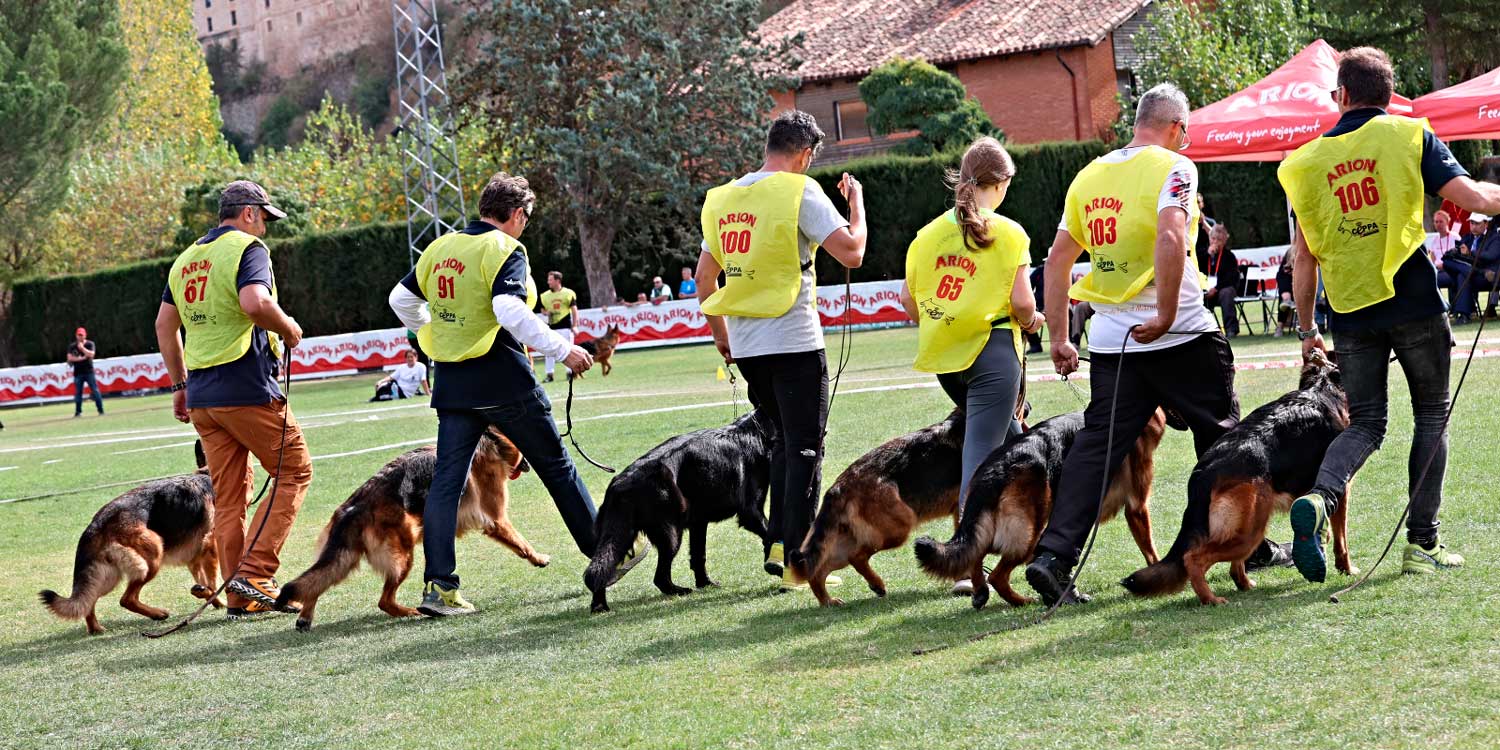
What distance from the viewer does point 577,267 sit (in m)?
35.2

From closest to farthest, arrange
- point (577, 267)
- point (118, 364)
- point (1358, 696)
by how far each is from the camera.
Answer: point (1358, 696) < point (118, 364) < point (577, 267)

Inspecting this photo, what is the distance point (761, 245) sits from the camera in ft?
19.6

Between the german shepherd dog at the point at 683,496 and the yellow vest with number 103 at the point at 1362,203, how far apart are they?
2.64 m

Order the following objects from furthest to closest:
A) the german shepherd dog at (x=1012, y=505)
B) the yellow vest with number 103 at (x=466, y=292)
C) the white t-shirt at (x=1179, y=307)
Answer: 1. the yellow vest with number 103 at (x=466, y=292)
2. the german shepherd dog at (x=1012, y=505)
3. the white t-shirt at (x=1179, y=307)

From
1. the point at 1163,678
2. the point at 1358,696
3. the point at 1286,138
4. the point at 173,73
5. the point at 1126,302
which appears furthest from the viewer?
the point at 173,73

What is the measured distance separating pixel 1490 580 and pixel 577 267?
102 feet

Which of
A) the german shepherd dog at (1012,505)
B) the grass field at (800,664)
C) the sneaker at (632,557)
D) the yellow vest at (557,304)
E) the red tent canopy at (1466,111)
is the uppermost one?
the red tent canopy at (1466,111)

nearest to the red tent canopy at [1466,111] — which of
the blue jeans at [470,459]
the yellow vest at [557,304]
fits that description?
the blue jeans at [470,459]

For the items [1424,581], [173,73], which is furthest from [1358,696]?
[173,73]

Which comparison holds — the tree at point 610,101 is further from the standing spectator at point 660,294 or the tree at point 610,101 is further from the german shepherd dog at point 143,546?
the german shepherd dog at point 143,546

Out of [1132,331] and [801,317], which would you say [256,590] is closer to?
[801,317]

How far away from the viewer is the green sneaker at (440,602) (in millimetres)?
6473

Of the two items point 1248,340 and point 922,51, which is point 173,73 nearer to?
point 922,51

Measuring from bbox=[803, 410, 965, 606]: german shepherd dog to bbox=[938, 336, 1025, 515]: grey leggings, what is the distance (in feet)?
0.80
